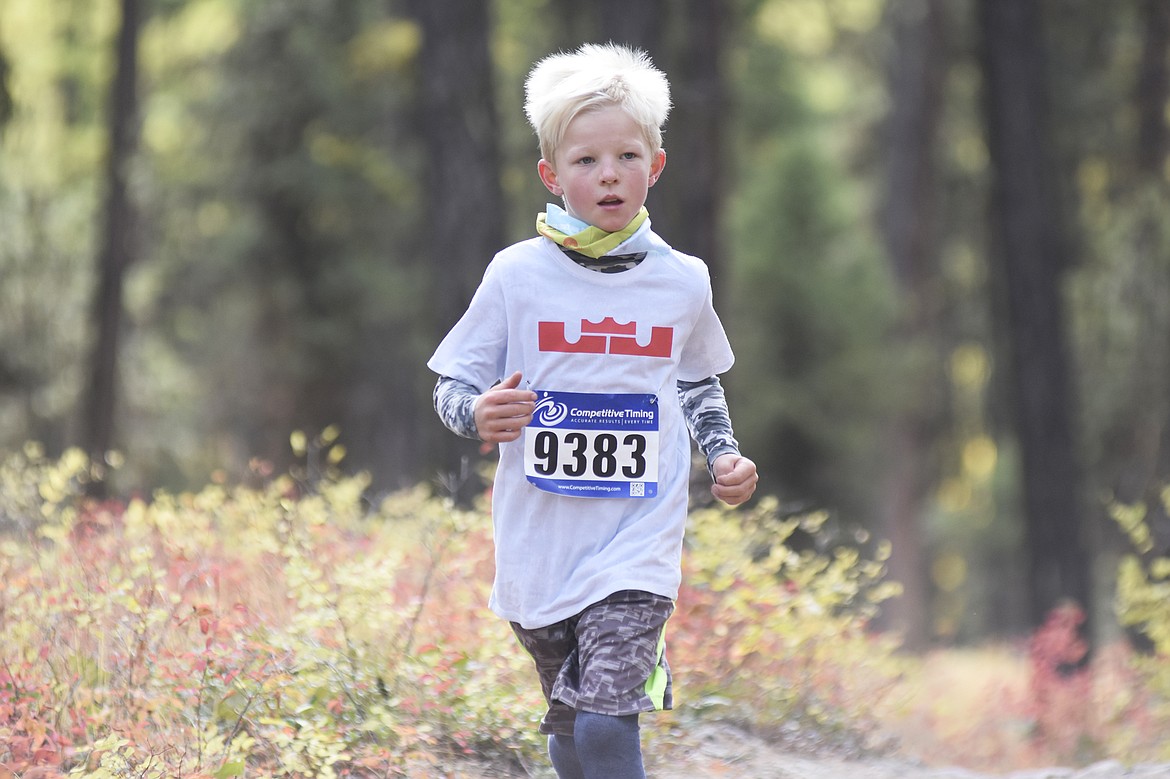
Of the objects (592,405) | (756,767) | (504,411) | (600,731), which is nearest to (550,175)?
(592,405)

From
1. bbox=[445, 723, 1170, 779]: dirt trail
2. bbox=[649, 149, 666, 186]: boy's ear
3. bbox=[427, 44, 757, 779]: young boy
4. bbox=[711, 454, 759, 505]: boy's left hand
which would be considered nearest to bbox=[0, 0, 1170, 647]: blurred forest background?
bbox=[445, 723, 1170, 779]: dirt trail

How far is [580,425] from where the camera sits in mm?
3344

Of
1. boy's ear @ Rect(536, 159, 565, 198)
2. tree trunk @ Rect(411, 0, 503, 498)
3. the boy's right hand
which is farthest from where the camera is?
tree trunk @ Rect(411, 0, 503, 498)

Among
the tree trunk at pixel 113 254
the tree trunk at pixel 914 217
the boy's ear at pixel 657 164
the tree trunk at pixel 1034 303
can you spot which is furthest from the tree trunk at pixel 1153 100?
the boy's ear at pixel 657 164

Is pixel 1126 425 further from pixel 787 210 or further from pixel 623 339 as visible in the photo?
pixel 623 339

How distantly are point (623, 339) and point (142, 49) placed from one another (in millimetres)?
17572

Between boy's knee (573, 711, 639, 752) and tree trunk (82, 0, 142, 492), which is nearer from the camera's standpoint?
boy's knee (573, 711, 639, 752)

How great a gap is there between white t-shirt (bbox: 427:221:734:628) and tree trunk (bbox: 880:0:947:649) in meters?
18.8

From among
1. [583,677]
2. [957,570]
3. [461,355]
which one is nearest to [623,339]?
[461,355]

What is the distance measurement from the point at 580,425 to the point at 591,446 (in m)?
0.06

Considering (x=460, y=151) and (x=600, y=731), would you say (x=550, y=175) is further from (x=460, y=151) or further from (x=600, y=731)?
(x=460, y=151)

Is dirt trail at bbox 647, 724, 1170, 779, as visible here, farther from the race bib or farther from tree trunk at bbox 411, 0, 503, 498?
tree trunk at bbox 411, 0, 503, 498

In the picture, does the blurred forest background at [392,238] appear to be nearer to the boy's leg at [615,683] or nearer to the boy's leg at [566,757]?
the boy's leg at [566,757]

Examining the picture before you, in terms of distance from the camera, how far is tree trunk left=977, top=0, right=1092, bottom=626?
11.9 meters
